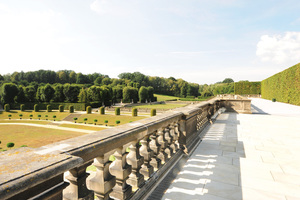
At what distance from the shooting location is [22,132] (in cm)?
2295

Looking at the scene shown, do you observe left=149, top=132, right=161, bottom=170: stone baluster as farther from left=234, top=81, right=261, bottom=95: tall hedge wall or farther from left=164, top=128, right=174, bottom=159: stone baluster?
left=234, top=81, right=261, bottom=95: tall hedge wall

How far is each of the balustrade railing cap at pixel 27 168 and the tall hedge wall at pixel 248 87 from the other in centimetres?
7064

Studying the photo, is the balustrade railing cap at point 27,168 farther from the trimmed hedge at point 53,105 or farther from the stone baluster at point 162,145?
the trimmed hedge at point 53,105

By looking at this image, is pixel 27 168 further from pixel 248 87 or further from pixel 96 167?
pixel 248 87

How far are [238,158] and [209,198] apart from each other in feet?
7.69

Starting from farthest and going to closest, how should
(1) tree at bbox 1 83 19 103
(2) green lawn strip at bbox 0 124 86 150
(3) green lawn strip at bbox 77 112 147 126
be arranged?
(1) tree at bbox 1 83 19 103, (3) green lawn strip at bbox 77 112 147 126, (2) green lawn strip at bbox 0 124 86 150

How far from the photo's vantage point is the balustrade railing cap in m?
0.96

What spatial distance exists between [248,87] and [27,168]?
235 feet

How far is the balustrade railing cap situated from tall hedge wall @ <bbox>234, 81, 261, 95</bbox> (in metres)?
70.6

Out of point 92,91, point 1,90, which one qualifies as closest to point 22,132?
point 92,91

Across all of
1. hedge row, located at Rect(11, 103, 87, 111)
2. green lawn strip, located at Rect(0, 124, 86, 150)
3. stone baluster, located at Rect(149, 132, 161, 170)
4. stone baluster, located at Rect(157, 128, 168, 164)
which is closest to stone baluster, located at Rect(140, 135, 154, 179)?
stone baluster, located at Rect(149, 132, 161, 170)

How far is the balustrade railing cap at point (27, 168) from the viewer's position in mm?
957

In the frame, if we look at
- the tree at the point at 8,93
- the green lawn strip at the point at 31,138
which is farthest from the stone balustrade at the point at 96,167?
the tree at the point at 8,93

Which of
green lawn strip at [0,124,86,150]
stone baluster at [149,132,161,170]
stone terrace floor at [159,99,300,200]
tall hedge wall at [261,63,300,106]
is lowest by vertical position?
green lawn strip at [0,124,86,150]
